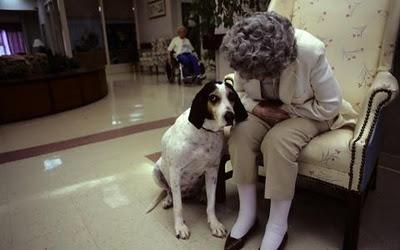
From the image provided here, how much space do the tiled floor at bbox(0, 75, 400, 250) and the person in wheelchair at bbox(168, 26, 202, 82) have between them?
11.5 feet

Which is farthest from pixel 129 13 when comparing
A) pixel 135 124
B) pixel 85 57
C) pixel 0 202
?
pixel 0 202

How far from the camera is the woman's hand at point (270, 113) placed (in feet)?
4.08

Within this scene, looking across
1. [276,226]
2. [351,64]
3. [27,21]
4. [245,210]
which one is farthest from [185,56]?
[27,21]

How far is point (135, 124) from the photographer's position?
323 centimetres

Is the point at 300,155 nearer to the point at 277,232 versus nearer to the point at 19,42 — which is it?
the point at 277,232

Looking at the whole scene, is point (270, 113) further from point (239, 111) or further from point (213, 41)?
point (213, 41)

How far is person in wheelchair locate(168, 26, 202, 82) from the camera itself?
5926 mm

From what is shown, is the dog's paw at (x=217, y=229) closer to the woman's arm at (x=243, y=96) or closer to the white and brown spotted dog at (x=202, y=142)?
the white and brown spotted dog at (x=202, y=142)

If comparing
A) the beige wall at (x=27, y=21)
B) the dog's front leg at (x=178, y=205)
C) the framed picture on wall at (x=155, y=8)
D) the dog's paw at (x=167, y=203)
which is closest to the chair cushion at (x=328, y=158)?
the dog's front leg at (x=178, y=205)

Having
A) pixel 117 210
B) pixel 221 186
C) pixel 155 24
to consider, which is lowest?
pixel 117 210

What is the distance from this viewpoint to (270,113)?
49.5 inches

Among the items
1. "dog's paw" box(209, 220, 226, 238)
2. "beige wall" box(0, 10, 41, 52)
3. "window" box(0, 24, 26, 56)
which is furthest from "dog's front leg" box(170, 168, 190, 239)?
"beige wall" box(0, 10, 41, 52)

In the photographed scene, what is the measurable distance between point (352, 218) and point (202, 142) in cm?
65

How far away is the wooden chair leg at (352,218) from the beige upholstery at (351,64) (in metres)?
0.05
